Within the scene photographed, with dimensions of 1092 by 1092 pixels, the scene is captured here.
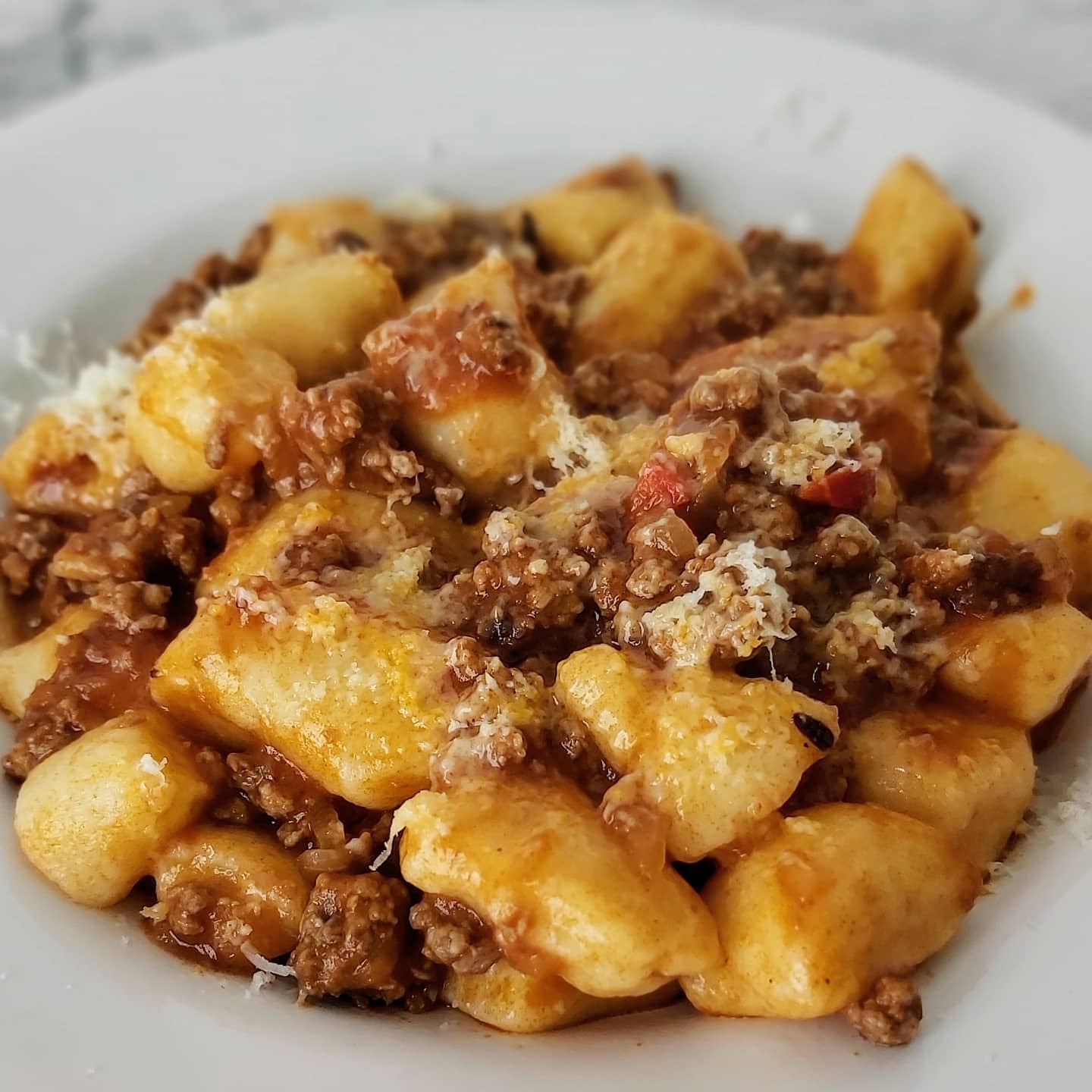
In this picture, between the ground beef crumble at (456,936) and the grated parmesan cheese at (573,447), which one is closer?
the ground beef crumble at (456,936)

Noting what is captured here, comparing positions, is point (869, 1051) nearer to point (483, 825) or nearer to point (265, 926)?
point (483, 825)

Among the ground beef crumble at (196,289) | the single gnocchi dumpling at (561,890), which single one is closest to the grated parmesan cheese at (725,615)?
the single gnocchi dumpling at (561,890)

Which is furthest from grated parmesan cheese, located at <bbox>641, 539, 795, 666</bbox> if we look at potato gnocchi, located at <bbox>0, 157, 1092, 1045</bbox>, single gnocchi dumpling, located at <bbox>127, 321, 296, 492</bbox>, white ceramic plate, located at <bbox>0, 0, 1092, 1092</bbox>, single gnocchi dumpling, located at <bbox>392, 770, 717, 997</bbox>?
single gnocchi dumpling, located at <bbox>127, 321, 296, 492</bbox>

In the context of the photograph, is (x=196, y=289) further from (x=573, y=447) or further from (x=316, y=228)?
(x=573, y=447)

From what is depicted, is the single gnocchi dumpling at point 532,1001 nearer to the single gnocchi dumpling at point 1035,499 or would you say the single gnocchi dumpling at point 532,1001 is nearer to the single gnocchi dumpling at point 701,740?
the single gnocchi dumpling at point 701,740

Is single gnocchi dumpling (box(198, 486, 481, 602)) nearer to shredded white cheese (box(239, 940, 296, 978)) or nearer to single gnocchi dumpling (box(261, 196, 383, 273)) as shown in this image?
shredded white cheese (box(239, 940, 296, 978))

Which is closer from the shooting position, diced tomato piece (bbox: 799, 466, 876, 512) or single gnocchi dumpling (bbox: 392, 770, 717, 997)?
single gnocchi dumpling (bbox: 392, 770, 717, 997)

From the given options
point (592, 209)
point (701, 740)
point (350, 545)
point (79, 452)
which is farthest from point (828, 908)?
point (592, 209)
